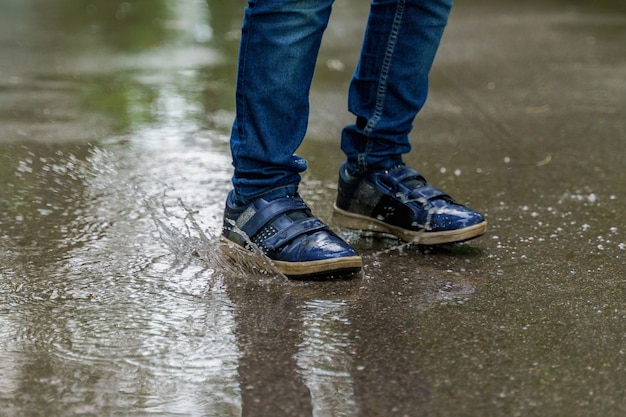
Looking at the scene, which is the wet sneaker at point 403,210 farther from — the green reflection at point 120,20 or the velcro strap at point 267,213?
the green reflection at point 120,20

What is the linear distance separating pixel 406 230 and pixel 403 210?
6cm

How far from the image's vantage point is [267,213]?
2.36 metres

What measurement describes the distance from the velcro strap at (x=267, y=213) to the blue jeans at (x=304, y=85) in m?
0.03

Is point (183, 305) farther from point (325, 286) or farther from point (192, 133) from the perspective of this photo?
point (192, 133)

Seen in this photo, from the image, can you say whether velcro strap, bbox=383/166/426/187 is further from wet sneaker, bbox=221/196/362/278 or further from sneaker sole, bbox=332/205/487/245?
wet sneaker, bbox=221/196/362/278

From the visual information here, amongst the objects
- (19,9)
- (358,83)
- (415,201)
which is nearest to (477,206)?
(415,201)

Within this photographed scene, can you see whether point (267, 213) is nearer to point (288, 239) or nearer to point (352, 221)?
point (288, 239)

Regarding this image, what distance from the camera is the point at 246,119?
7.61ft

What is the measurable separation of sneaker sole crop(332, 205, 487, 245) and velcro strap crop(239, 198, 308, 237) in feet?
1.10

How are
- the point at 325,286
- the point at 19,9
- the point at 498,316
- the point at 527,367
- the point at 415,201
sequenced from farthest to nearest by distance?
the point at 19,9 → the point at 415,201 → the point at 325,286 → the point at 498,316 → the point at 527,367

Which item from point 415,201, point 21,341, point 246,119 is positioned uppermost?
point 246,119

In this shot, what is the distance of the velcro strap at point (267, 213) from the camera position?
2.36 m

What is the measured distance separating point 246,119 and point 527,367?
957 mm

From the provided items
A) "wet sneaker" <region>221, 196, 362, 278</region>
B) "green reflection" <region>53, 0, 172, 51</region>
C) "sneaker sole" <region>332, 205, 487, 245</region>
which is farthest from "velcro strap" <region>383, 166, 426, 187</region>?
"green reflection" <region>53, 0, 172, 51</region>
